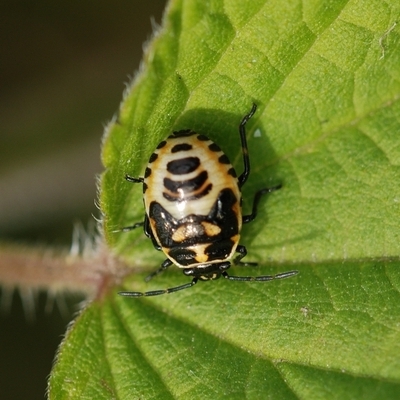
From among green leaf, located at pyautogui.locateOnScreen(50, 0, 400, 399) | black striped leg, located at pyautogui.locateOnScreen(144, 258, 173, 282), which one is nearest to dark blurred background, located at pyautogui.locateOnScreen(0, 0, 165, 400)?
black striped leg, located at pyautogui.locateOnScreen(144, 258, 173, 282)

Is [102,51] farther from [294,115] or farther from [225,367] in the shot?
[225,367]

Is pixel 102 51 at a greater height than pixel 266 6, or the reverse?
pixel 102 51

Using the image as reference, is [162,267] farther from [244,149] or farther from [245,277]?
[244,149]

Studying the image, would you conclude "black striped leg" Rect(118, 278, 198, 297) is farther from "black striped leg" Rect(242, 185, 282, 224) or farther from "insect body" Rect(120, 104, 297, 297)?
"black striped leg" Rect(242, 185, 282, 224)

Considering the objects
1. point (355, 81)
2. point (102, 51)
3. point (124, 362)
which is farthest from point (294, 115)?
point (102, 51)

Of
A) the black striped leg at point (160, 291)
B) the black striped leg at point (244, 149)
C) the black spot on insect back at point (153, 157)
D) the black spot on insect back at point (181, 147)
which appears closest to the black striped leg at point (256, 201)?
the black striped leg at point (244, 149)

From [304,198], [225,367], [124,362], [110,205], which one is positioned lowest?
[225,367]

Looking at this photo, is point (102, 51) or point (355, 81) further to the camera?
point (102, 51)
